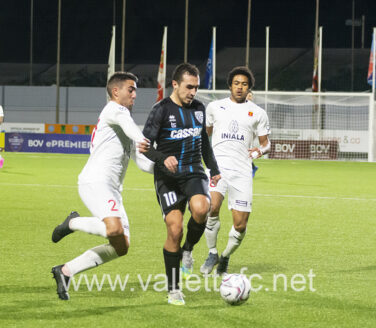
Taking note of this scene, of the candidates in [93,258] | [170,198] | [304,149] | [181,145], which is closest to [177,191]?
[170,198]

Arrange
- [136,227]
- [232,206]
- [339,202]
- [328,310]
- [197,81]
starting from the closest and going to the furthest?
[328,310], [197,81], [232,206], [136,227], [339,202]

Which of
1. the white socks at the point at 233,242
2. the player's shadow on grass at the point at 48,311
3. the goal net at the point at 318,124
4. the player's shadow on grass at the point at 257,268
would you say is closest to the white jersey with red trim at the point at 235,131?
the white socks at the point at 233,242

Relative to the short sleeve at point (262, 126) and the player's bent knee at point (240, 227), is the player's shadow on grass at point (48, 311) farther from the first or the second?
the short sleeve at point (262, 126)

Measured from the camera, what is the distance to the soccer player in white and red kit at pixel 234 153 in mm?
7871

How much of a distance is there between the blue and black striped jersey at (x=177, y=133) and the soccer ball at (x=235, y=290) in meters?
1.01

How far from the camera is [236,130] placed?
8.12 metres

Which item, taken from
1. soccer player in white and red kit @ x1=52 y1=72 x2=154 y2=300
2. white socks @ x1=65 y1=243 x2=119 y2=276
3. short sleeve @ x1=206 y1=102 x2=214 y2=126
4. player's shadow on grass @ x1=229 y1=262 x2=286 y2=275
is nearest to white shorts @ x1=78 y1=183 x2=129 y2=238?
soccer player in white and red kit @ x1=52 y1=72 x2=154 y2=300

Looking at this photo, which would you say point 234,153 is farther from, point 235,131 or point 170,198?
point 170,198

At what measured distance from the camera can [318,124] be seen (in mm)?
34594

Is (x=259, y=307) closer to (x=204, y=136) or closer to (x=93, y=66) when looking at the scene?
(x=204, y=136)

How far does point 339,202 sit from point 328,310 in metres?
9.88

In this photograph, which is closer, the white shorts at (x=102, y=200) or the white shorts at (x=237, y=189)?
the white shorts at (x=102, y=200)

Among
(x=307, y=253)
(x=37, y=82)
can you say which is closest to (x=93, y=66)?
(x=37, y=82)

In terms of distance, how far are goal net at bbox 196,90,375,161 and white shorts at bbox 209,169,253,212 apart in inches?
949
